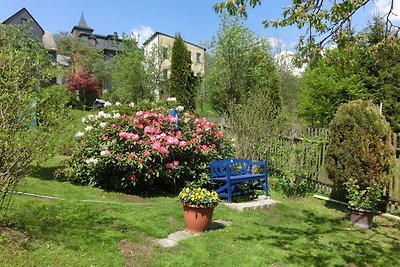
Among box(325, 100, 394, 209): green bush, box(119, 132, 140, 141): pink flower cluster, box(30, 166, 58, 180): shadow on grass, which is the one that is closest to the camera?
box(325, 100, 394, 209): green bush

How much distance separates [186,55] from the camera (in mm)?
19625

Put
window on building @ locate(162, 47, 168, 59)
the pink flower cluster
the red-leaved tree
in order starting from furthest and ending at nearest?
the red-leaved tree, window on building @ locate(162, 47, 168, 59), the pink flower cluster

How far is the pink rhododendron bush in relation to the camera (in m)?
6.90

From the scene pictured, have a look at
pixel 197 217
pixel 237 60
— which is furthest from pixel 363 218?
pixel 237 60

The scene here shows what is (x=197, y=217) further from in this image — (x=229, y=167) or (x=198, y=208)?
(x=229, y=167)

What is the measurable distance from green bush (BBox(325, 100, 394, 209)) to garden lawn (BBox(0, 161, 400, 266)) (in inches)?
22.4

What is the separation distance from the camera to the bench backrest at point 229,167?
6.81m

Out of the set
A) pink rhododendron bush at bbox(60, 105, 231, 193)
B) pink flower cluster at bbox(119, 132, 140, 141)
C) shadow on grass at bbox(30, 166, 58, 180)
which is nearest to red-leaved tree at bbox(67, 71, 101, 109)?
shadow on grass at bbox(30, 166, 58, 180)

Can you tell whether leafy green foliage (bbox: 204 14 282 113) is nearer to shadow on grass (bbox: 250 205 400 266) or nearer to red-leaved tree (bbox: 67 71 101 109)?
red-leaved tree (bbox: 67 71 101 109)

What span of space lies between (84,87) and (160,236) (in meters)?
28.3

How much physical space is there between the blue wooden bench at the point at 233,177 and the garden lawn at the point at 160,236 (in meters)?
0.55

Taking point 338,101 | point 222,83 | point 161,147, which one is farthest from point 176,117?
point 222,83

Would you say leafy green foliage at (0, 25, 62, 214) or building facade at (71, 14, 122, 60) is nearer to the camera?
leafy green foliage at (0, 25, 62, 214)

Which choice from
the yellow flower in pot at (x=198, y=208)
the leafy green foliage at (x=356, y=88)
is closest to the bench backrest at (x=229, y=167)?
the yellow flower in pot at (x=198, y=208)
